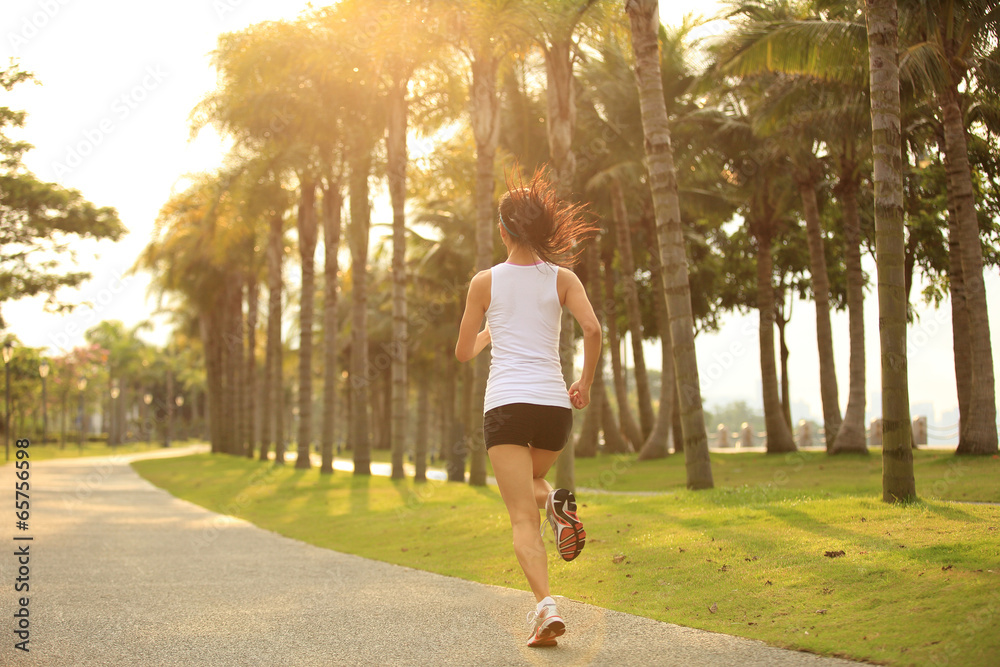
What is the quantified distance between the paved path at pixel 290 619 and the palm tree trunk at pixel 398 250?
928 cm

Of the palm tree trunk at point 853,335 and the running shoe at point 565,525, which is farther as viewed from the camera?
the palm tree trunk at point 853,335

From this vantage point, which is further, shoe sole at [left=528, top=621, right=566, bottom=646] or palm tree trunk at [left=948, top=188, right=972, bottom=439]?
palm tree trunk at [left=948, top=188, right=972, bottom=439]

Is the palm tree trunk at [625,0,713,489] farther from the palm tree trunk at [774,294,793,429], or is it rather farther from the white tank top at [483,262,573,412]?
the palm tree trunk at [774,294,793,429]

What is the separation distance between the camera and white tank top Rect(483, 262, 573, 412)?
3934mm

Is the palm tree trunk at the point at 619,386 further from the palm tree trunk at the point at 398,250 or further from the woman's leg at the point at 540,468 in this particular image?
the woman's leg at the point at 540,468

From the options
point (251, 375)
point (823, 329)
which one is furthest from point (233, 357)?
point (823, 329)

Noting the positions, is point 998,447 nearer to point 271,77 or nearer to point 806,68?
point 806,68

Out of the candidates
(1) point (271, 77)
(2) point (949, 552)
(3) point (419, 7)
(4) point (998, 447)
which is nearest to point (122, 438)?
(1) point (271, 77)

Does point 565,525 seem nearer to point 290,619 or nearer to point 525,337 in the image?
point 525,337

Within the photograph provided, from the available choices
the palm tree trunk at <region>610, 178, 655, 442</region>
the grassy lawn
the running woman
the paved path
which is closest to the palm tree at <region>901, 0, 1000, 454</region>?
the grassy lawn

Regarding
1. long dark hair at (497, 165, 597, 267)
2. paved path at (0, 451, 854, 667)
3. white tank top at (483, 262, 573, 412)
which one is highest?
long dark hair at (497, 165, 597, 267)

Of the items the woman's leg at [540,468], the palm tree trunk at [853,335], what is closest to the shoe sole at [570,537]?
the woman's leg at [540,468]

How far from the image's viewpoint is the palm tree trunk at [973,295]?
14.1 meters

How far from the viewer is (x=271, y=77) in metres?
20.5
